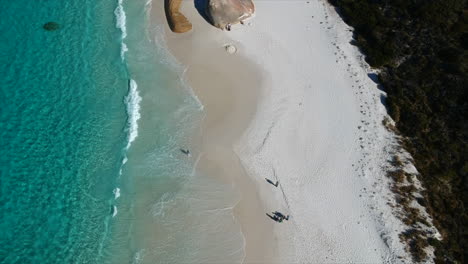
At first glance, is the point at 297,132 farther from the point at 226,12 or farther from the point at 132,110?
the point at 226,12

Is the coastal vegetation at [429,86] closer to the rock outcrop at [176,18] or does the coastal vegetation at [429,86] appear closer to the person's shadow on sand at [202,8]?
the person's shadow on sand at [202,8]

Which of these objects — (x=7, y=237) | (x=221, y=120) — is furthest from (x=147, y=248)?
(x=221, y=120)

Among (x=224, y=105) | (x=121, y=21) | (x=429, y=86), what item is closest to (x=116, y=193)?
(x=224, y=105)

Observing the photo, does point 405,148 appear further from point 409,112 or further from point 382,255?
point 382,255

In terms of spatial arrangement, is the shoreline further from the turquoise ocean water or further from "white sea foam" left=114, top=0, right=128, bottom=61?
"white sea foam" left=114, top=0, right=128, bottom=61

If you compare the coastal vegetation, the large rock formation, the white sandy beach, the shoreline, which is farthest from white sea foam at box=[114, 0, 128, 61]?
the coastal vegetation

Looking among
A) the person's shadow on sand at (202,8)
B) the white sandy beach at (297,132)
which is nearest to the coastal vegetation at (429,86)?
the white sandy beach at (297,132)
